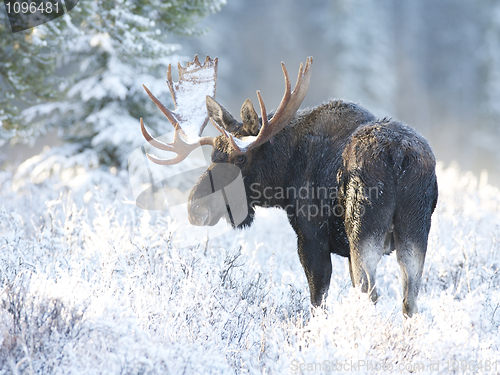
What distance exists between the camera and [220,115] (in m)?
4.16

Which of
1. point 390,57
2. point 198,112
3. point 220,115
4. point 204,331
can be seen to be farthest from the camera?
point 390,57

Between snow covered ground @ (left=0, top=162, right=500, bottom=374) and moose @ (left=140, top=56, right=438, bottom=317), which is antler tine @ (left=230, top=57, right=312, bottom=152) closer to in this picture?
moose @ (left=140, top=56, right=438, bottom=317)

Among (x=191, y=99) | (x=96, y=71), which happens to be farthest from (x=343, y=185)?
(x=96, y=71)

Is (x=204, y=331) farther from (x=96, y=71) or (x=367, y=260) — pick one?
(x=96, y=71)

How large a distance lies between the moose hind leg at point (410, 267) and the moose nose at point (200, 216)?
1.75 metres

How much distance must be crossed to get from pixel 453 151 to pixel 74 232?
3402cm

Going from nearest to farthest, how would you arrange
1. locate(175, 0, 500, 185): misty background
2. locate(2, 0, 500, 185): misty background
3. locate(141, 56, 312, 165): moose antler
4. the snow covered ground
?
the snow covered ground
locate(141, 56, 312, 165): moose antler
locate(2, 0, 500, 185): misty background
locate(175, 0, 500, 185): misty background

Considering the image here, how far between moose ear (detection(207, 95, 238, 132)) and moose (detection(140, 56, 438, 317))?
0.01 meters

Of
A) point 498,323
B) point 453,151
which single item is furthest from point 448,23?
point 498,323

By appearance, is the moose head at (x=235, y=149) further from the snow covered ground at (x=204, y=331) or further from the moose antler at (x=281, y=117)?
the snow covered ground at (x=204, y=331)

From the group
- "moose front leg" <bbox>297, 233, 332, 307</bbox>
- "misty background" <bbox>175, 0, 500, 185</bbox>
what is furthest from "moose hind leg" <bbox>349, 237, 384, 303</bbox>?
"misty background" <bbox>175, 0, 500, 185</bbox>

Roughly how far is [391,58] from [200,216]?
30.5m

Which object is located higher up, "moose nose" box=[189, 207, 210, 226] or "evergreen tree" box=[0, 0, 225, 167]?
"evergreen tree" box=[0, 0, 225, 167]

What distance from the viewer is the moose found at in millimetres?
3004
